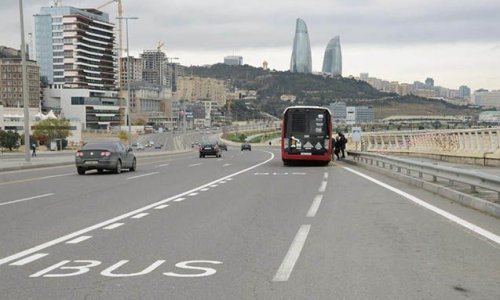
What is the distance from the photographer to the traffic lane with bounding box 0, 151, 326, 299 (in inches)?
241

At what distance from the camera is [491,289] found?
19.9ft

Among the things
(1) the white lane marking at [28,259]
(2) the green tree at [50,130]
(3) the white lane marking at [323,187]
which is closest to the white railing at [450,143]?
(3) the white lane marking at [323,187]

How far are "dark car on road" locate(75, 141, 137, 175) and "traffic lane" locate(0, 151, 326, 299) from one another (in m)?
12.7

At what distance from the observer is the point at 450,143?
3500 cm

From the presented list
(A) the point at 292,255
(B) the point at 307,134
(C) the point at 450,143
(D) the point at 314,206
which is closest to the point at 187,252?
(A) the point at 292,255

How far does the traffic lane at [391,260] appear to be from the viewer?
237 inches

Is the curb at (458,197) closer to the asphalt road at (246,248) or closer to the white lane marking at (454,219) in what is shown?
the asphalt road at (246,248)

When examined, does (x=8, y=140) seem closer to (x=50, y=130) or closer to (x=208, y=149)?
(x=50, y=130)

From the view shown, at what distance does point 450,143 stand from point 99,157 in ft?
67.7

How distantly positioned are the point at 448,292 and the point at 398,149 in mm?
43619

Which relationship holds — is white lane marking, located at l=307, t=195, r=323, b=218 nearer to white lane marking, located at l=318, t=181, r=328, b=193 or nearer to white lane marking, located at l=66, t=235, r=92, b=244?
white lane marking, located at l=318, t=181, r=328, b=193

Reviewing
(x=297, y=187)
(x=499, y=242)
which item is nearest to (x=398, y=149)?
(x=297, y=187)

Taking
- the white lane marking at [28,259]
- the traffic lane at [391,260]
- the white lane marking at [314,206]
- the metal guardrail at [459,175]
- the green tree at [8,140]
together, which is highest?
the metal guardrail at [459,175]

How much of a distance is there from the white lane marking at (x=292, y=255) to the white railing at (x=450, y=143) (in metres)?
19.6
